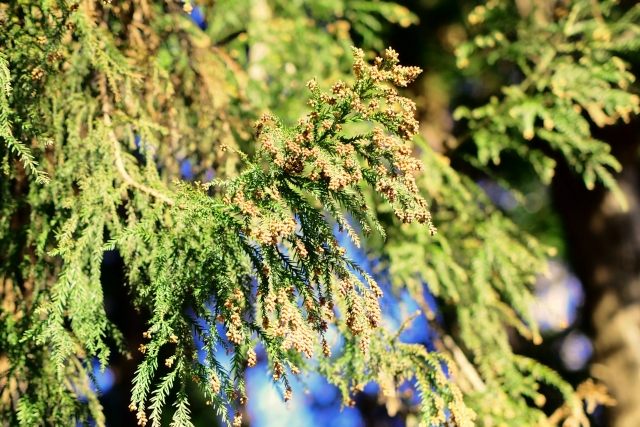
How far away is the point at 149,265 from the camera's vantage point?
171 centimetres

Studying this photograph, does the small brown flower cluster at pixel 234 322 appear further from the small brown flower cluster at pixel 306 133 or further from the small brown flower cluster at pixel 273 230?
the small brown flower cluster at pixel 306 133

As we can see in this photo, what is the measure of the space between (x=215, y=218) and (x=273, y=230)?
0.78 feet

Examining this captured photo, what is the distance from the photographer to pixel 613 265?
423 centimetres

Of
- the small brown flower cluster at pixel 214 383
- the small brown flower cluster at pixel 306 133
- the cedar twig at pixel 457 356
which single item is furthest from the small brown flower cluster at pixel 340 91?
the cedar twig at pixel 457 356

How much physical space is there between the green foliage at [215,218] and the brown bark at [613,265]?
1.34 meters

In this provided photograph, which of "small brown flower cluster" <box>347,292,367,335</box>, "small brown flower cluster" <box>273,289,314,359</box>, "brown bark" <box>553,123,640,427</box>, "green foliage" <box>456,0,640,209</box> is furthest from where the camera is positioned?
"brown bark" <box>553,123,640,427</box>

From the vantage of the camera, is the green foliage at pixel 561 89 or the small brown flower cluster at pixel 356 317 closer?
the small brown flower cluster at pixel 356 317

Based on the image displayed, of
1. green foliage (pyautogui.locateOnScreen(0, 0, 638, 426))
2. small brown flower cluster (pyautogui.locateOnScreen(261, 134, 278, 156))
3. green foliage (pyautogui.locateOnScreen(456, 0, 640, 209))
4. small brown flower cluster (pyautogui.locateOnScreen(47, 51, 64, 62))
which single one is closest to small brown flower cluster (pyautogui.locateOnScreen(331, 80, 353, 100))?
green foliage (pyautogui.locateOnScreen(0, 0, 638, 426))

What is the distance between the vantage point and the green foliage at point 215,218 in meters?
1.44

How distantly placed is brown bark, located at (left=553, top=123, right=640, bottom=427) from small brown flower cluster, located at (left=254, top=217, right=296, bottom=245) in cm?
361

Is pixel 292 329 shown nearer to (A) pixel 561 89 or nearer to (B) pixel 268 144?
(B) pixel 268 144

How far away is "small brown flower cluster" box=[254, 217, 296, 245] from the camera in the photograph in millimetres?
1302

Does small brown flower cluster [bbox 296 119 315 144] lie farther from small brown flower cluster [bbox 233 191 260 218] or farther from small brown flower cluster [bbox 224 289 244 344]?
small brown flower cluster [bbox 224 289 244 344]

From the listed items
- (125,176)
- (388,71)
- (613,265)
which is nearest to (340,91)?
(388,71)
